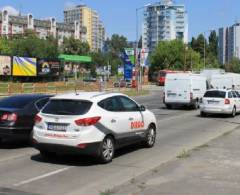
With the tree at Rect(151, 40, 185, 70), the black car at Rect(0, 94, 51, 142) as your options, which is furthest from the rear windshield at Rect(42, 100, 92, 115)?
the tree at Rect(151, 40, 185, 70)

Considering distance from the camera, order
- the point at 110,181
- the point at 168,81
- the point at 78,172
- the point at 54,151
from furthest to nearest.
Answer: the point at 168,81 < the point at 54,151 < the point at 78,172 < the point at 110,181

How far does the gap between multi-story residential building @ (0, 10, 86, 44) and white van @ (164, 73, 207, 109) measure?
121m

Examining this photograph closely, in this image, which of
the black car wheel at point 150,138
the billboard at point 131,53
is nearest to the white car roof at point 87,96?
the black car wheel at point 150,138

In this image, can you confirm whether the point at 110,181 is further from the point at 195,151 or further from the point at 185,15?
the point at 185,15

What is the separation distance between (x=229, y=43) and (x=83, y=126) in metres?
174

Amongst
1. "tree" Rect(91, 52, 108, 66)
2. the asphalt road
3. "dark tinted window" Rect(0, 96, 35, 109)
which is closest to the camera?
the asphalt road

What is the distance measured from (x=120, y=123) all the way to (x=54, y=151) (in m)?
1.71

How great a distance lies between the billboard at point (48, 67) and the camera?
3178 inches

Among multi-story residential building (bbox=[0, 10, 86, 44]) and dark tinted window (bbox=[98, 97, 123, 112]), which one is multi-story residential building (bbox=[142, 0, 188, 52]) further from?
dark tinted window (bbox=[98, 97, 123, 112])

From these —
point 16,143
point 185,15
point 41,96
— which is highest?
point 185,15

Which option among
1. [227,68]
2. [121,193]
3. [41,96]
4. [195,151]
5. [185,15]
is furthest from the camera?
[227,68]

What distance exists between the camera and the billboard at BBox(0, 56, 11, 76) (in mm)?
71438

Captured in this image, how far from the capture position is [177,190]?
8453mm

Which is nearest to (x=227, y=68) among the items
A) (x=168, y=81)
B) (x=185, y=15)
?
(x=185, y=15)
